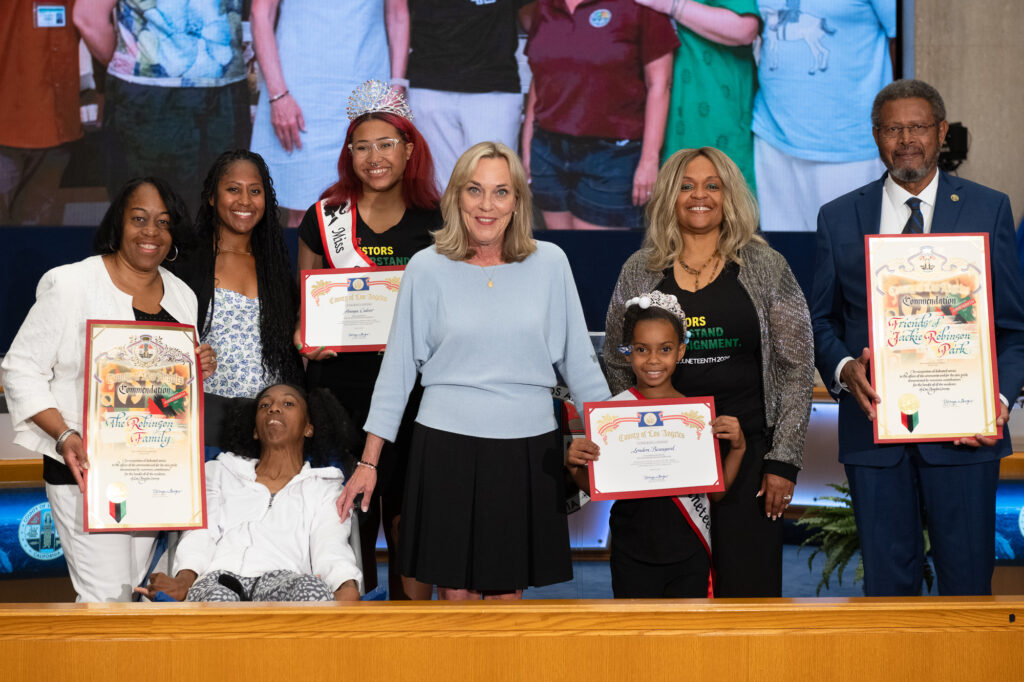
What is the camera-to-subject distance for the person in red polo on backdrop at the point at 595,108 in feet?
18.8

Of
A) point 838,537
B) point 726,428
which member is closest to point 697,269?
point 726,428

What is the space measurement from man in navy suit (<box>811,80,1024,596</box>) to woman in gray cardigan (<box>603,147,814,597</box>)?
157 mm

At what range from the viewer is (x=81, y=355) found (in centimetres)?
267

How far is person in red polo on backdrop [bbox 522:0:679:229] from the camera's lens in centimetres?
572

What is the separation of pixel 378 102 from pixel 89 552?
154 cm

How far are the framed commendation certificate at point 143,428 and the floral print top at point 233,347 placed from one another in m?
0.25

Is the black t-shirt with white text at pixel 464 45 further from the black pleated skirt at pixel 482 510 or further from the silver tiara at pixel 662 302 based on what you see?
the black pleated skirt at pixel 482 510

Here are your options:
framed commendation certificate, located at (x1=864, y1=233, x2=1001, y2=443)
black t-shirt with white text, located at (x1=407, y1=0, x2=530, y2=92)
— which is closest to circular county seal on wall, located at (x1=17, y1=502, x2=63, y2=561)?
framed commendation certificate, located at (x1=864, y1=233, x2=1001, y2=443)

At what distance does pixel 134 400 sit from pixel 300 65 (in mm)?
3583

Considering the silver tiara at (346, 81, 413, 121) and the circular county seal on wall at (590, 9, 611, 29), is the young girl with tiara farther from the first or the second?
the circular county seal on wall at (590, 9, 611, 29)

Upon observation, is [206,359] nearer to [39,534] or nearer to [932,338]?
[39,534]

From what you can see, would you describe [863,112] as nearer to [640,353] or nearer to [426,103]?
[426,103]

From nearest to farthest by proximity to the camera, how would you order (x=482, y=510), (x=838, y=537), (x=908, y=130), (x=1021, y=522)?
(x=482, y=510) → (x=908, y=130) → (x=1021, y=522) → (x=838, y=537)

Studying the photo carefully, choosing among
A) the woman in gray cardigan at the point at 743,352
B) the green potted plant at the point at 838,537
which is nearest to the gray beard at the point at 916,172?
the woman in gray cardigan at the point at 743,352
